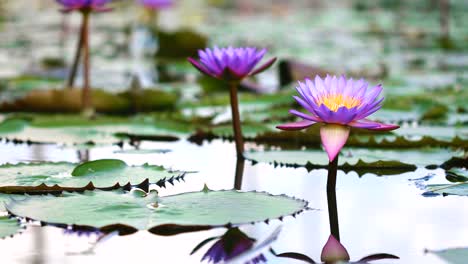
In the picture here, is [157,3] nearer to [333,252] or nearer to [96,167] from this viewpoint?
[96,167]

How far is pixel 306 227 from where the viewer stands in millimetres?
1475

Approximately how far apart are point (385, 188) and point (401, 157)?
0.31 metres

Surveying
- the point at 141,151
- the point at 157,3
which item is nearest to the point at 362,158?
the point at 141,151

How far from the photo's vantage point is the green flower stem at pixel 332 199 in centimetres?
149

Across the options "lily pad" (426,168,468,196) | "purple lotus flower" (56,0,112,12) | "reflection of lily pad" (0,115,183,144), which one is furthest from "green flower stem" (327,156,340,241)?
"purple lotus flower" (56,0,112,12)

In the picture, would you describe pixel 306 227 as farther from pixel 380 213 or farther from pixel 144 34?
pixel 144 34

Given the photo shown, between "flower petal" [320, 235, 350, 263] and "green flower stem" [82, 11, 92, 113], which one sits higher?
"green flower stem" [82, 11, 92, 113]

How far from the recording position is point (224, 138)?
255cm

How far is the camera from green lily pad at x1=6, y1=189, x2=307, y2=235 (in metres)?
1.44

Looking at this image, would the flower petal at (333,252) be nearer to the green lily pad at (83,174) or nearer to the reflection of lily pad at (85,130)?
the green lily pad at (83,174)

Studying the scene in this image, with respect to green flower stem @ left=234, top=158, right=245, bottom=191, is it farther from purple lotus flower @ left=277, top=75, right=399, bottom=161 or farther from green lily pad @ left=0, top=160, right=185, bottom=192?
purple lotus flower @ left=277, top=75, right=399, bottom=161

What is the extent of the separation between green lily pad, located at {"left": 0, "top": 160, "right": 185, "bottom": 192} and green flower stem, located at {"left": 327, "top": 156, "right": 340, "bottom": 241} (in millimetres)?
363

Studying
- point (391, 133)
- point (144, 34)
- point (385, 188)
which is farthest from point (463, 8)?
point (385, 188)

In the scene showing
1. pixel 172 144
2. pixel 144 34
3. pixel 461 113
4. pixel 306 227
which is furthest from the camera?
pixel 144 34
